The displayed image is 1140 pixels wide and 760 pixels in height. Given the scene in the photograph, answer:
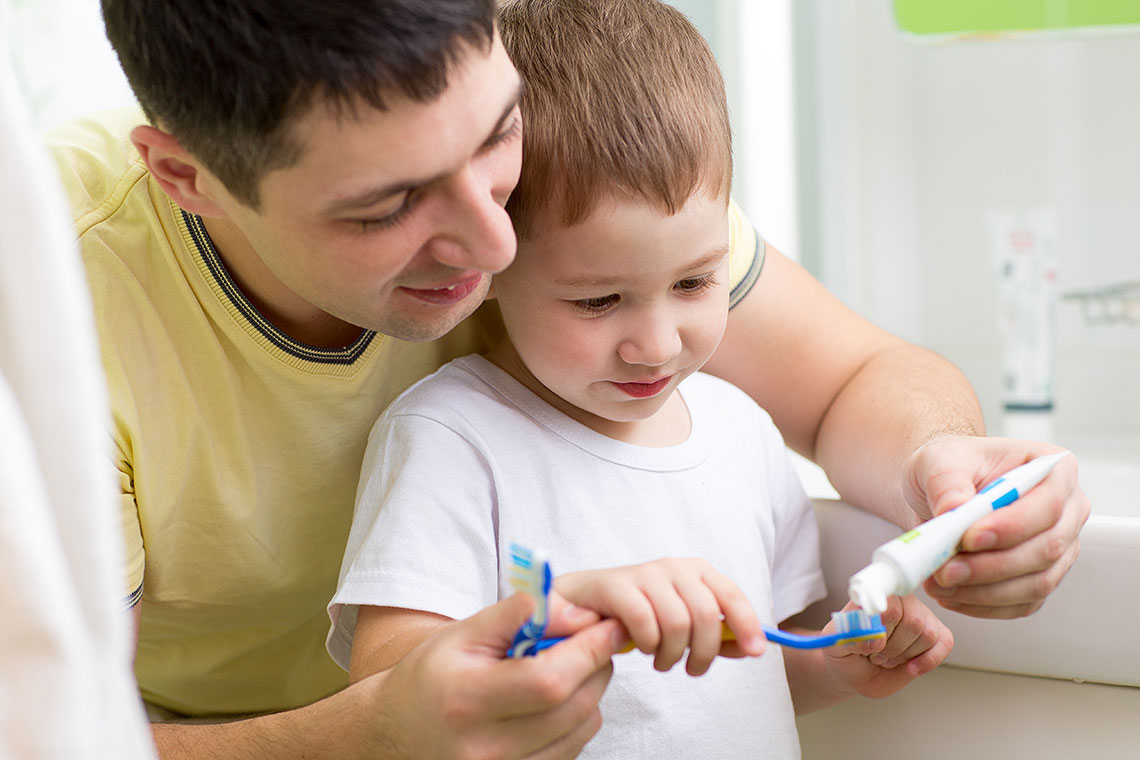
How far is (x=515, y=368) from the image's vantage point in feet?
2.73

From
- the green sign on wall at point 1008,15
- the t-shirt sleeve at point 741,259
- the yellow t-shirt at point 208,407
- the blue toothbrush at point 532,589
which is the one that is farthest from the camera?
the green sign on wall at point 1008,15

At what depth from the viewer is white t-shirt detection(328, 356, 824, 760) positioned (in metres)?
0.70

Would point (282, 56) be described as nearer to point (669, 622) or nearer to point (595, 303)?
point (595, 303)

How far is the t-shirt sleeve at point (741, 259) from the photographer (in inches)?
37.7

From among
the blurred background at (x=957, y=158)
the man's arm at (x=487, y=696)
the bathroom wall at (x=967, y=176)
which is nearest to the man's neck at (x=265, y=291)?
the man's arm at (x=487, y=696)

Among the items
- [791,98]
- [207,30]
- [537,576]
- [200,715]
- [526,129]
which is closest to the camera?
[537,576]

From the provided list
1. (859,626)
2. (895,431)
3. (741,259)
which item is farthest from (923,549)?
(741,259)

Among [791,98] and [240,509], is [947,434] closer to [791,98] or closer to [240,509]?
[240,509]

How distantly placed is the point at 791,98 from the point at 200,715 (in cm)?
107

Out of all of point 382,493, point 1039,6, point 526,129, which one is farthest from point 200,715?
point 1039,6

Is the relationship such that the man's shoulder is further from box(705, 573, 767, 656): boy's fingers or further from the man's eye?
box(705, 573, 767, 656): boy's fingers

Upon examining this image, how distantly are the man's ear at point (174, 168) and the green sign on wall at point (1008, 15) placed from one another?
974mm

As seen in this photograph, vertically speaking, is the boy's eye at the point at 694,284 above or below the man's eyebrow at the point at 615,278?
below

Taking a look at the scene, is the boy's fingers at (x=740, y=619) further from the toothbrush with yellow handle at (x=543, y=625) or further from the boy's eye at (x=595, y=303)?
the boy's eye at (x=595, y=303)
